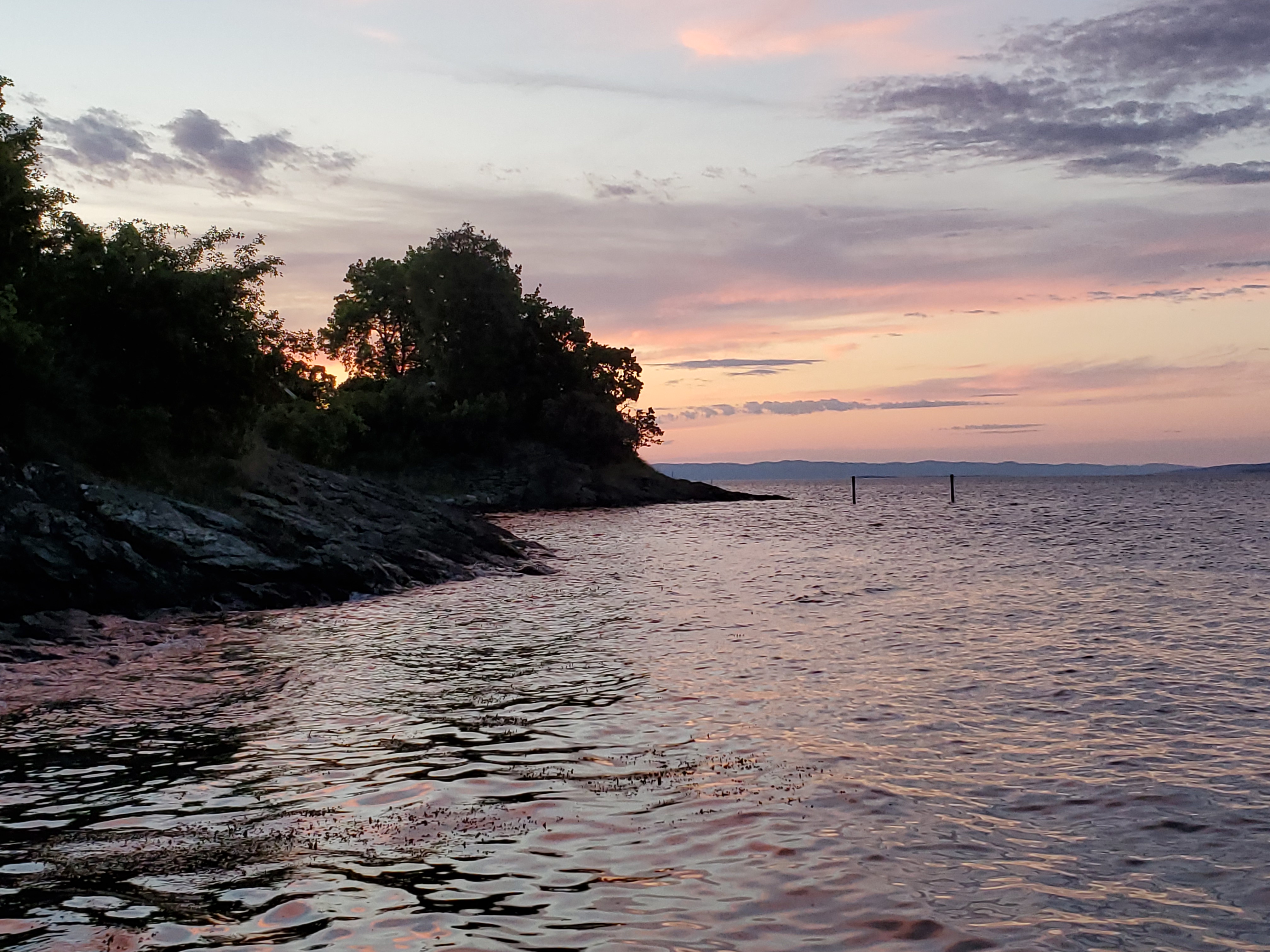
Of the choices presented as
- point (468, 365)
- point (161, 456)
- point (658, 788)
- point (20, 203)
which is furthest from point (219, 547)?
point (468, 365)

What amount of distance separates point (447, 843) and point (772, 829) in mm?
2807

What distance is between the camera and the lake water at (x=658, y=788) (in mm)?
7027

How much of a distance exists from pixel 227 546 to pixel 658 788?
20.3 m

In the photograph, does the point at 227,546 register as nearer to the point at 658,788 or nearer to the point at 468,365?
the point at 658,788

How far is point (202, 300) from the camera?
1259 inches

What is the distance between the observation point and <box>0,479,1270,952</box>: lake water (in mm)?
7027

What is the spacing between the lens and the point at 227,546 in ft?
89.4

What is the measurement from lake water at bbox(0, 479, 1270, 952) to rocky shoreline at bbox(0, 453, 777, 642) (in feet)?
10.0

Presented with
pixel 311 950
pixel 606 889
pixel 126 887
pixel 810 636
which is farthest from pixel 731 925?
pixel 810 636

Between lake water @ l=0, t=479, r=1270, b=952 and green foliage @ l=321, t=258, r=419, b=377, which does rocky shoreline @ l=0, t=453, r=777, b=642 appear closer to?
lake water @ l=0, t=479, r=1270, b=952

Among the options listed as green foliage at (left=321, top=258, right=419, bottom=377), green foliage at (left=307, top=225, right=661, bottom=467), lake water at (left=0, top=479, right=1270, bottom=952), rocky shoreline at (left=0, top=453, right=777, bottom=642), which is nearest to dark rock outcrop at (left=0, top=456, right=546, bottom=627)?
rocky shoreline at (left=0, top=453, right=777, bottom=642)

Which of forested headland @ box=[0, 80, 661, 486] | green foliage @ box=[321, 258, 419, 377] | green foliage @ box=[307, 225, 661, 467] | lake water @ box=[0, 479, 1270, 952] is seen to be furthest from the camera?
green foliage @ box=[321, 258, 419, 377]

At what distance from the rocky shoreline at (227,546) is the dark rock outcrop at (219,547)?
0.03 metres

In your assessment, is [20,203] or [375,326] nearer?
[20,203]
